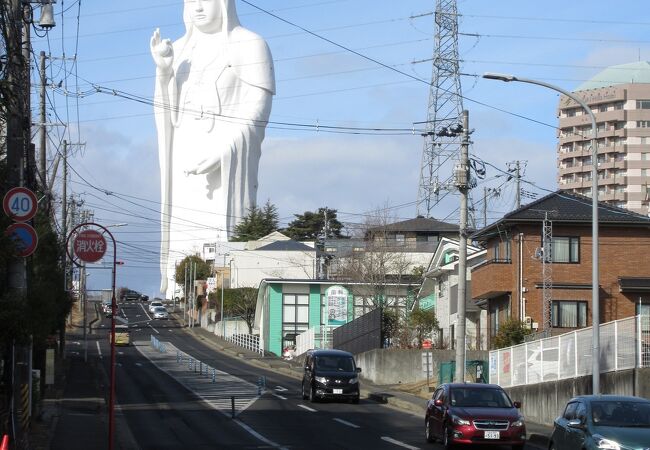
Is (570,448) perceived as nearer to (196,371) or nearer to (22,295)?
(22,295)

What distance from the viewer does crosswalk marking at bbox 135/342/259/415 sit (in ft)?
123

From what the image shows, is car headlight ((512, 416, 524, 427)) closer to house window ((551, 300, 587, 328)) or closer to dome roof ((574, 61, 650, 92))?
house window ((551, 300, 587, 328))

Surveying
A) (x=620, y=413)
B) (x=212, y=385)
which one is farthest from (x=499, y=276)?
(x=620, y=413)

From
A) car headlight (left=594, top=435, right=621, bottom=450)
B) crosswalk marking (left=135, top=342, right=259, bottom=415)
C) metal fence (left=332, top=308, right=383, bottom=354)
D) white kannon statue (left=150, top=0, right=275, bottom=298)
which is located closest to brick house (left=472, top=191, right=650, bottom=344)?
metal fence (left=332, top=308, right=383, bottom=354)

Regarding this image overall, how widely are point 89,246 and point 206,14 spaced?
96426mm

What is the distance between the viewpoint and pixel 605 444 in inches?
639

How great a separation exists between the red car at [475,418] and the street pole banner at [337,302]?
4888 cm

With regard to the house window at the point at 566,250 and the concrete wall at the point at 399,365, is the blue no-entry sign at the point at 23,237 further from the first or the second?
the house window at the point at 566,250

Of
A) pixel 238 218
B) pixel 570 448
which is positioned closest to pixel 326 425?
pixel 570 448

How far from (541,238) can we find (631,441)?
97.2ft

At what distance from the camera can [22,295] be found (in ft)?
58.4

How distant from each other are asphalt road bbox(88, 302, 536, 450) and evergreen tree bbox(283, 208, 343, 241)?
60.1m

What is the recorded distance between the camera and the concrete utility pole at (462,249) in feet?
107

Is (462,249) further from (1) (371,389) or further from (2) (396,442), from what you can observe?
(1) (371,389)
